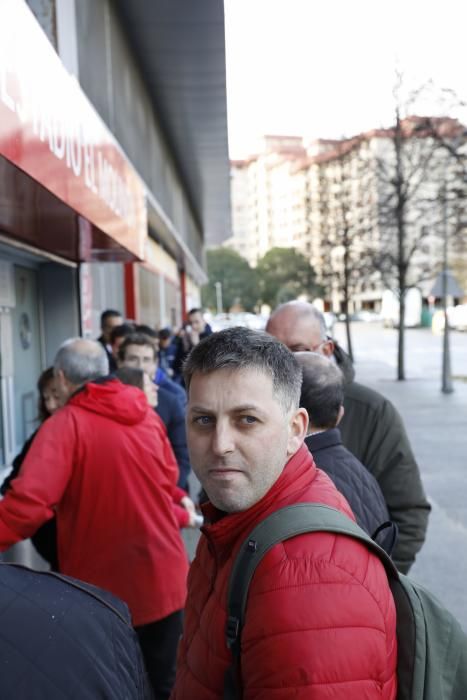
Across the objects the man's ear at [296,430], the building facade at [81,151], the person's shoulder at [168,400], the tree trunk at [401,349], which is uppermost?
the building facade at [81,151]

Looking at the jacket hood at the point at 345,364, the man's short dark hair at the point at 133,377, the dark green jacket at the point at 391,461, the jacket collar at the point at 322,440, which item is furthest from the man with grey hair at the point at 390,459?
the man's short dark hair at the point at 133,377

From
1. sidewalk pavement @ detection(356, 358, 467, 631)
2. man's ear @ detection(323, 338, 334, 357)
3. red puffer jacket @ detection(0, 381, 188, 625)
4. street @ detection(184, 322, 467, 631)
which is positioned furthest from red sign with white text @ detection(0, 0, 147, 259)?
sidewalk pavement @ detection(356, 358, 467, 631)

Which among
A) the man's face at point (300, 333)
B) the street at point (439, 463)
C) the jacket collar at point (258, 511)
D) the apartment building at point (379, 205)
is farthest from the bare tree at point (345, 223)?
the jacket collar at point (258, 511)

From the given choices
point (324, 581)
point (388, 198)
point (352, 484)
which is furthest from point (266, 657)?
point (388, 198)

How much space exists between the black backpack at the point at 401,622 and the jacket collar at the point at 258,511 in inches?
2.7

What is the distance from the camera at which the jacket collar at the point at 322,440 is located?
7.22 ft

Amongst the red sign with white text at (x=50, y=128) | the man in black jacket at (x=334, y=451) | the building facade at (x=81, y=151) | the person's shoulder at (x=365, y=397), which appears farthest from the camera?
the building facade at (x=81, y=151)

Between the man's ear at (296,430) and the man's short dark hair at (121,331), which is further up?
the man's ear at (296,430)

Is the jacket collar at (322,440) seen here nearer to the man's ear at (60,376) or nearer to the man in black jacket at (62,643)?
the man in black jacket at (62,643)

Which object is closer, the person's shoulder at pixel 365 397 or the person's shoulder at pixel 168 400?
the person's shoulder at pixel 365 397

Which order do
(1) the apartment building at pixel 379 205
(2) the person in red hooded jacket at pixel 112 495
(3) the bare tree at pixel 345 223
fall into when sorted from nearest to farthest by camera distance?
(2) the person in red hooded jacket at pixel 112 495 < (1) the apartment building at pixel 379 205 < (3) the bare tree at pixel 345 223

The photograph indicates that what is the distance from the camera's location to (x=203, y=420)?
1485 mm

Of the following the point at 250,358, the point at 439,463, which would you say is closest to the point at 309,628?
the point at 250,358

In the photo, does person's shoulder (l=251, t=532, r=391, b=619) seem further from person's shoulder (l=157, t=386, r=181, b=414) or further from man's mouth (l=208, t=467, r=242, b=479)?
person's shoulder (l=157, t=386, r=181, b=414)
